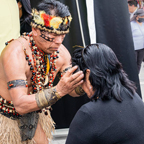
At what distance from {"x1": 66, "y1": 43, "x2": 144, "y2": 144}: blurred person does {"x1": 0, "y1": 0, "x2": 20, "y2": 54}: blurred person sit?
1331 mm

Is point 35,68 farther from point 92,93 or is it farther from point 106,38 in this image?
point 106,38

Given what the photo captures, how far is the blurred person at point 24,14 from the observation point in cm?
280

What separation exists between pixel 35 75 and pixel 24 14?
1114 millimetres

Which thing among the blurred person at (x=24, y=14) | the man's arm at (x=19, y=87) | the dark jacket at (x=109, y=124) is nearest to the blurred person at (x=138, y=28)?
the blurred person at (x=24, y=14)

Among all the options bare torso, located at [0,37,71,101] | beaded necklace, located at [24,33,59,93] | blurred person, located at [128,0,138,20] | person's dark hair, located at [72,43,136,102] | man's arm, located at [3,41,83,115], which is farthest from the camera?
blurred person, located at [128,0,138,20]

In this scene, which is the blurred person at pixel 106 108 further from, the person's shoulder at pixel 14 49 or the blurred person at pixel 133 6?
the blurred person at pixel 133 6

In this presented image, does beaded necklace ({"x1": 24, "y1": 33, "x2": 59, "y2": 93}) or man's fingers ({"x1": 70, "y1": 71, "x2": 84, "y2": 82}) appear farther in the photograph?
beaded necklace ({"x1": 24, "y1": 33, "x2": 59, "y2": 93})

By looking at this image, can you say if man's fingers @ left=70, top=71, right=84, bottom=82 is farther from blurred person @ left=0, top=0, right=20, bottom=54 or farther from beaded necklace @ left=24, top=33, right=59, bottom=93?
blurred person @ left=0, top=0, right=20, bottom=54

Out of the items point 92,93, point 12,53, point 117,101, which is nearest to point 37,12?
point 12,53

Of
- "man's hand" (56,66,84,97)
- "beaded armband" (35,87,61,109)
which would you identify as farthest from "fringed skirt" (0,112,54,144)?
"man's hand" (56,66,84,97)

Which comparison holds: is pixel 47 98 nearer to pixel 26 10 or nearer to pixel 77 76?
pixel 77 76

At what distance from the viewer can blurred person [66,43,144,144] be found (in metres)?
1.37

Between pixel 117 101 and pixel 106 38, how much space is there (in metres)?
1.63

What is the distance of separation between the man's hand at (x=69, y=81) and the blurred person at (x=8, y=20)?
3.72ft
